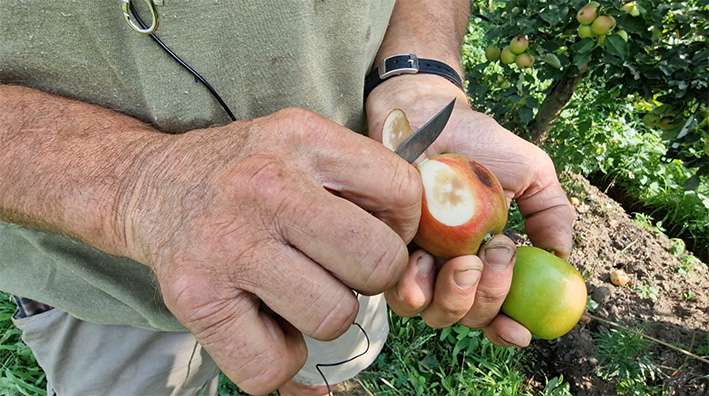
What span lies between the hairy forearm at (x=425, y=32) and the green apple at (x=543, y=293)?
31.0 inches

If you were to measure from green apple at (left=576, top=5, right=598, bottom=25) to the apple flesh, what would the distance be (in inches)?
53.7

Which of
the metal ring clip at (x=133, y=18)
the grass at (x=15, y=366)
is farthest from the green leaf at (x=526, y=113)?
the grass at (x=15, y=366)

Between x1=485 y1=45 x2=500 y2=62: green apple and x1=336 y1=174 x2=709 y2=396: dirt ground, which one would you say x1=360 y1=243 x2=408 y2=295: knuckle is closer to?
x1=336 y1=174 x2=709 y2=396: dirt ground

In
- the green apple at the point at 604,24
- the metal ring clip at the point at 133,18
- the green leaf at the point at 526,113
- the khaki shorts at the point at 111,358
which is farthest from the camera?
the green leaf at the point at 526,113

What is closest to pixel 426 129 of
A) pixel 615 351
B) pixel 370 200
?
pixel 370 200

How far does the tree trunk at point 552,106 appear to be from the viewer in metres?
2.80

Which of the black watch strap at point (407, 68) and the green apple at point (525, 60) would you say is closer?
the black watch strap at point (407, 68)

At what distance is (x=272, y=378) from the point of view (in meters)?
0.89

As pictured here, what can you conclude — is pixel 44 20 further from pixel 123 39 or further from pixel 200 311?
pixel 200 311

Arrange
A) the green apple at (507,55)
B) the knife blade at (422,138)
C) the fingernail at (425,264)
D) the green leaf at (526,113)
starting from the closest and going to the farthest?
the knife blade at (422,138)
the fingernail at (425,264)
the green apple at (507,55)
the green leaf at (526,113)

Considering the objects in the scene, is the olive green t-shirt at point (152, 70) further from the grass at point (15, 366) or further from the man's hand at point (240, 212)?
the grass at point (15, 366)

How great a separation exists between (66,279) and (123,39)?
693mm

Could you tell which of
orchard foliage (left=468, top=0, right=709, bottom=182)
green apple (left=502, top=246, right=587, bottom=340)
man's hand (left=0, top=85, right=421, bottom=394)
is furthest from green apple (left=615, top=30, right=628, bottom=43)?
man's hand (left=0, top=85, right=421, bottom=394)

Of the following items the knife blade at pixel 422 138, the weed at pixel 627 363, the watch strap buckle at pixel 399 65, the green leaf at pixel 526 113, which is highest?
the knife blade at pixel 422 138
